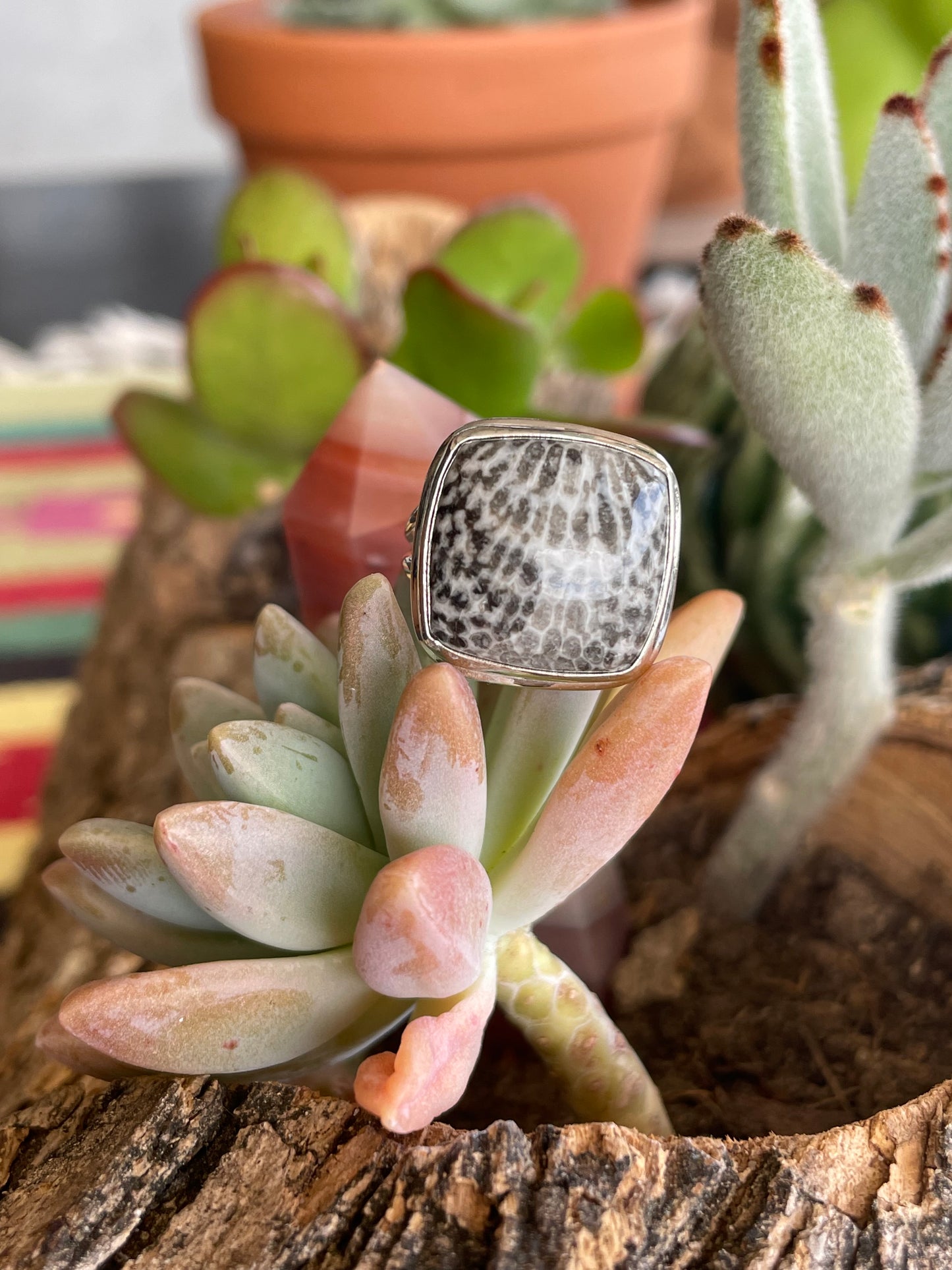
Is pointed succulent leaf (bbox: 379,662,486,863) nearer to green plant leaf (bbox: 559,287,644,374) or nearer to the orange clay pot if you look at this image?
green plant leaf (bbox: 559,287,644,374)

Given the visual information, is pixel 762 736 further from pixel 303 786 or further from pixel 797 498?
pixel 303 786

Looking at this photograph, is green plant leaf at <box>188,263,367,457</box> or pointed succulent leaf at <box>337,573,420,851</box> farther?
green plant leaf at <box>188,263,367,457</box>

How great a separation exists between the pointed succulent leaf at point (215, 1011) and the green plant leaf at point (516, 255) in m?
0.49

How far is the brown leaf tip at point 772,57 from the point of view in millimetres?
371

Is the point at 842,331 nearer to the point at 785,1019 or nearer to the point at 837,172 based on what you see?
the point at 837,172

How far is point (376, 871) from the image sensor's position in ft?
1.12

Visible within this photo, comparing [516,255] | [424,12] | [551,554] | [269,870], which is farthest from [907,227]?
[424,12]

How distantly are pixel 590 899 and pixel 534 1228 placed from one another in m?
0.19

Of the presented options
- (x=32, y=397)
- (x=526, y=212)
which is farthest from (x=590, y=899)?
(x=32, y=397)

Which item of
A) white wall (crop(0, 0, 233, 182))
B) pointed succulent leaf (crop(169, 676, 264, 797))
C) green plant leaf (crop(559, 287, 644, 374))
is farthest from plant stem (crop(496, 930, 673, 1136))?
white wall (crop(0, 0, 233, 182))

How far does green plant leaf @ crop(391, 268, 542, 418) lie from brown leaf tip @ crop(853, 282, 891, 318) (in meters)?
0.22

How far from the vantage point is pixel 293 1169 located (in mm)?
332

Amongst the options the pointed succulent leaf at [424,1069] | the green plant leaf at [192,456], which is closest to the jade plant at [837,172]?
the pointed succulent leaf at [424,1069]

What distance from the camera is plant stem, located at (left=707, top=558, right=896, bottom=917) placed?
1.52 feet
